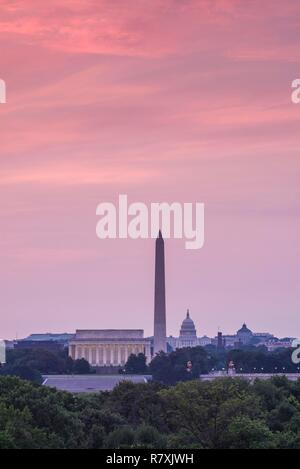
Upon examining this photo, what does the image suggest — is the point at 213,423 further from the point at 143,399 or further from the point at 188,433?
the point at 143,399

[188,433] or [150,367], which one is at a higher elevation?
[150,367]
